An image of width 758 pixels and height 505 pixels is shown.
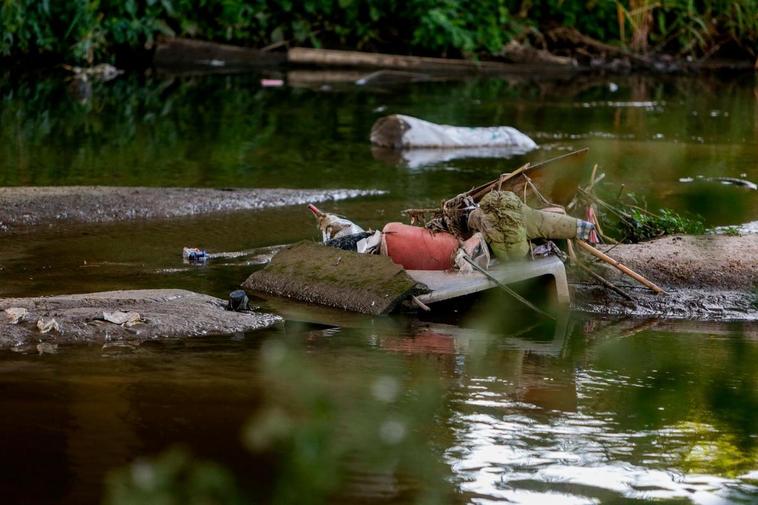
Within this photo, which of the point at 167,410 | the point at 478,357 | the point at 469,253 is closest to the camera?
the point at 167,410

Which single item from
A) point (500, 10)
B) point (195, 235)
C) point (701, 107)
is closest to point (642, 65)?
point (500, 10)

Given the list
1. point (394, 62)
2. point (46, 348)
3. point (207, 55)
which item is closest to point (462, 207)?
point (46, 348)

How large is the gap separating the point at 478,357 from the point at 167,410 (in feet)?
5.69

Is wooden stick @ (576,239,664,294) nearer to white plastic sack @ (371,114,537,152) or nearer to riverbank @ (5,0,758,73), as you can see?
white plastic sack @ (371,114,537,152)

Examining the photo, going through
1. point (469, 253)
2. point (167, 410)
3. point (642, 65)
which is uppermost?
point (642, 65)

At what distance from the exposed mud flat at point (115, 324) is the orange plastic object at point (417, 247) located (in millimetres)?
847

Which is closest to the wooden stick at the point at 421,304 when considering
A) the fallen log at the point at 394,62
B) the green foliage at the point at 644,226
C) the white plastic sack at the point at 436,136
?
the green foliage at the point at 644,226

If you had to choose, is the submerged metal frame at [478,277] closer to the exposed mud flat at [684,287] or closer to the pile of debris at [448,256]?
the pile of debris at [448,256]

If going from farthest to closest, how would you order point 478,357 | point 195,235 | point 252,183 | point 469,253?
point 252,183 < point 195,235 < point 469,253 < point 478,357

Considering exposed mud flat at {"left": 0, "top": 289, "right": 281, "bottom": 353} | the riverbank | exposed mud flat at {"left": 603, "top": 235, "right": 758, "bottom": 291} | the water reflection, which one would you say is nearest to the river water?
the water reflection

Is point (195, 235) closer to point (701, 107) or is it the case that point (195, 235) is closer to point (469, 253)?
point (469, 253)

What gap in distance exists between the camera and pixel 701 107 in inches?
671

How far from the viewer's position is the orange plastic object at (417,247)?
261 inches

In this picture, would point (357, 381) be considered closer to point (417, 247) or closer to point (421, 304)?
point (421, 304)
